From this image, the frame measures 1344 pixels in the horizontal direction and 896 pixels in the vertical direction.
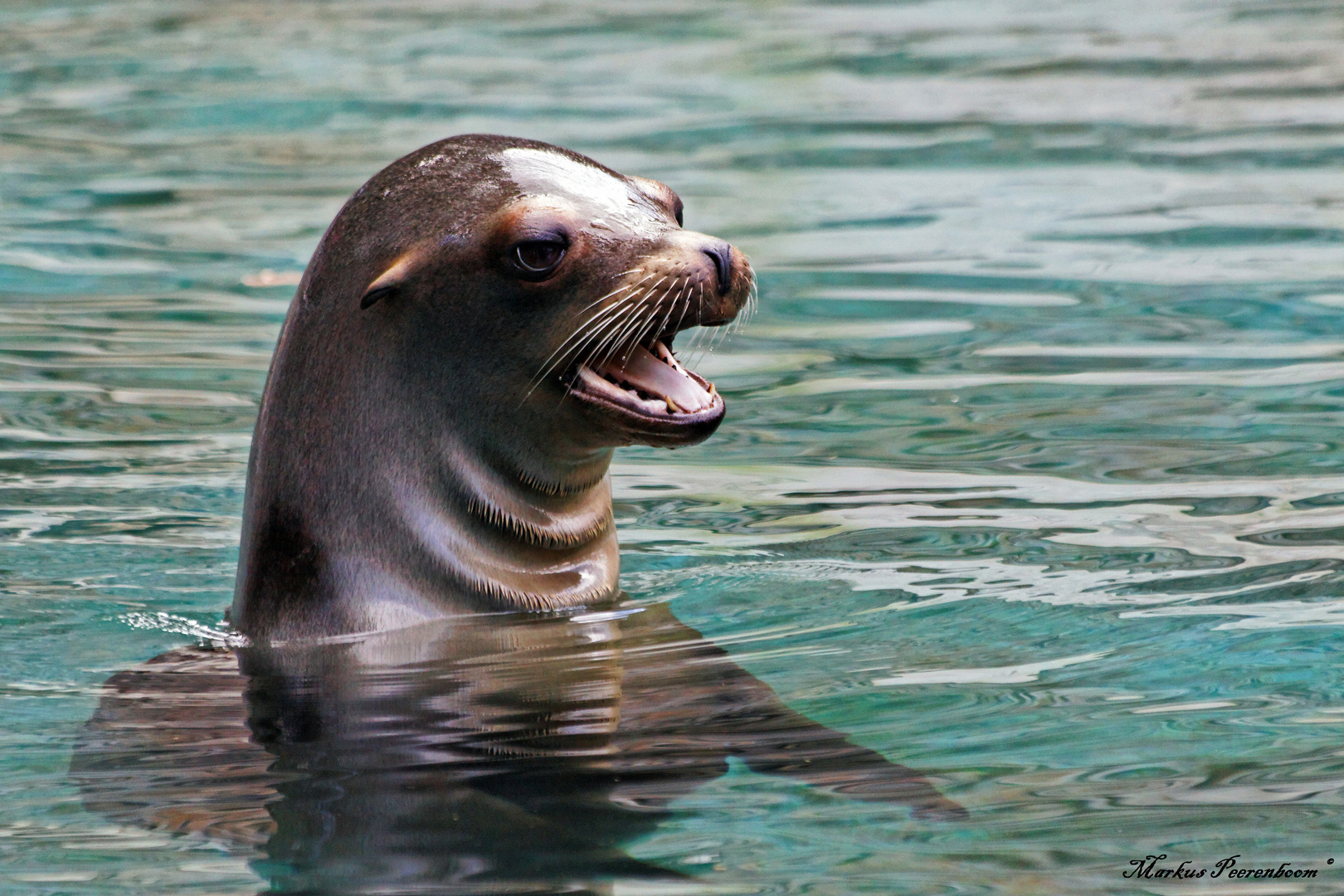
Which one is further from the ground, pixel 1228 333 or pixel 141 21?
pixel 141 21

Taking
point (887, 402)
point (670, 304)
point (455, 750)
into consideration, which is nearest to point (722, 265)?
point (670, 304)

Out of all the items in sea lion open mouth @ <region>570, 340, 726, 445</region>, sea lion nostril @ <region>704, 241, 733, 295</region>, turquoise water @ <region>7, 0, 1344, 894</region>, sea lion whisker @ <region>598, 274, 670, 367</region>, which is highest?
sea lion nostril @ <region>704, 241, 733, 295</region>

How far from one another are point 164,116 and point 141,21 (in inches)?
172

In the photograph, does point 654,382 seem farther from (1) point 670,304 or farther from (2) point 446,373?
(2) point 446,373

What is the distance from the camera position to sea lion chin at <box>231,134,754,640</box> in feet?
16.1

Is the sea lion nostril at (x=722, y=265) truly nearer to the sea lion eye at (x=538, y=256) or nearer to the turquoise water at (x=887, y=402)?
the sea lion eye at (x=538, y=256)

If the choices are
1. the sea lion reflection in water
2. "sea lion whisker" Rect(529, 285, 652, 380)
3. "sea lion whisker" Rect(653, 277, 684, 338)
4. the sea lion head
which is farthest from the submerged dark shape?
"sea lion whisker" Rect(653, 277, 684, 338)

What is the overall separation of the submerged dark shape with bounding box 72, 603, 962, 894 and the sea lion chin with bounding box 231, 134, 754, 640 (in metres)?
0.16

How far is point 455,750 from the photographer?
436 centimetres

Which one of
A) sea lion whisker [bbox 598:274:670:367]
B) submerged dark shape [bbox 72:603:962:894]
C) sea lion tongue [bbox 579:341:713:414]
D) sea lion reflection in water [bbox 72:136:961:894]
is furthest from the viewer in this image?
sea lion tongue [bbox 579:341:713:414]

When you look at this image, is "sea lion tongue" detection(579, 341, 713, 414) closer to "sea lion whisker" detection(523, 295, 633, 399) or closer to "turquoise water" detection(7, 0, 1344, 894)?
"sea lion whisker" detection(523, 295, 633, 399)

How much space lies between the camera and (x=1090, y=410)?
7258 mm

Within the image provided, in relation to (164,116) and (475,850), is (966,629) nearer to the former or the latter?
(475,850)

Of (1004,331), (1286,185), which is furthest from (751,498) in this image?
(1286,185)
